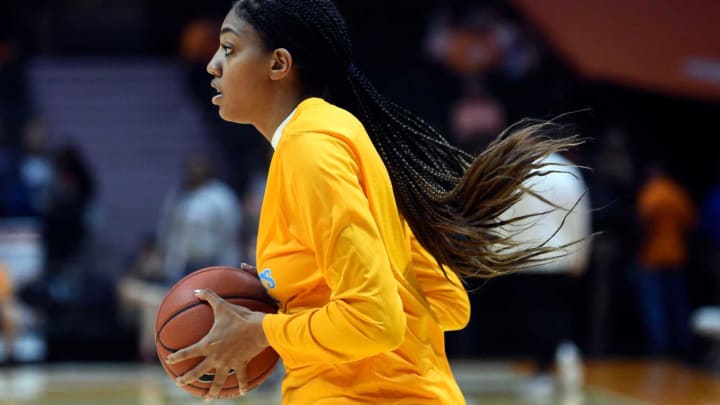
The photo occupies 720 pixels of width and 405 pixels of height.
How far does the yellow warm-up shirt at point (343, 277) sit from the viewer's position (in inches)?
86.1

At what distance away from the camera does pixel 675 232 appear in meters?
10.7

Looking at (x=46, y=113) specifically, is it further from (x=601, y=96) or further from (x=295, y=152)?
(x=295, y=152)

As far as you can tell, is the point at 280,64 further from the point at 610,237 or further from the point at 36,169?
the point at 610,237

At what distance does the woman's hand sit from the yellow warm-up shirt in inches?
2.4

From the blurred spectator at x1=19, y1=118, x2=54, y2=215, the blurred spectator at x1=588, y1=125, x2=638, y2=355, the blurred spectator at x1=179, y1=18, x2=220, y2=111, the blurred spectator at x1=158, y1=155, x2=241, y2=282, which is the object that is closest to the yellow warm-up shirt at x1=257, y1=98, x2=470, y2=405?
the blurred spectator at x1=158, y1=155, x2=241, y2=282

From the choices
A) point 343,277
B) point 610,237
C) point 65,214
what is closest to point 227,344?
point 343,277

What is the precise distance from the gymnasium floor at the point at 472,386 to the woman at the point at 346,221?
555 centimetres

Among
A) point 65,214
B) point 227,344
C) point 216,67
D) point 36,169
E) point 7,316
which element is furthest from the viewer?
point 36,169

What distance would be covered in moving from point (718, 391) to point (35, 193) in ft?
20.5

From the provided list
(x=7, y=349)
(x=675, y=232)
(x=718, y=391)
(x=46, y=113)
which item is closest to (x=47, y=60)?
(x=46, y=113)

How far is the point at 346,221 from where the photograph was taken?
218 cm

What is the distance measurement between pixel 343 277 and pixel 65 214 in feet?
27.7

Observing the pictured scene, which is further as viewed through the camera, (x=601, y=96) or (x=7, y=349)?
(x=601, y=96)

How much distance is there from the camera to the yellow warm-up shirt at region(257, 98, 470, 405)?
219cm
